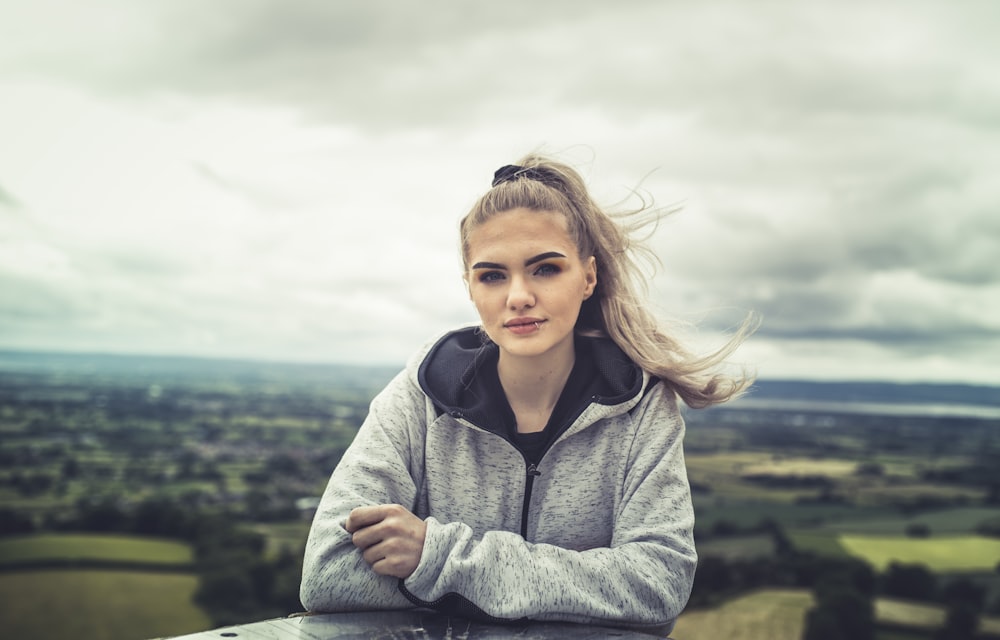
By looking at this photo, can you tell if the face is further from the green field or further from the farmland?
the farmland

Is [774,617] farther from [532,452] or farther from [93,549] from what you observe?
[93,549]

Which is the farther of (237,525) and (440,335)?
(237,525)

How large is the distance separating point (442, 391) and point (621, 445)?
944 millimetres

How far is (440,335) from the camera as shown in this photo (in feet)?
14.1

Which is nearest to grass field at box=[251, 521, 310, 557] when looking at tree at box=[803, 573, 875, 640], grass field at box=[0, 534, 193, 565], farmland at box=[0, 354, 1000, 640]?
farmland at box=[0, 354, 1000, 640]

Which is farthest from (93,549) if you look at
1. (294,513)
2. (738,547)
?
(738,547)

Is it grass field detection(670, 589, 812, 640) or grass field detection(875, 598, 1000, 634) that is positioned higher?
grass field detection(670, 589, 812, 640)

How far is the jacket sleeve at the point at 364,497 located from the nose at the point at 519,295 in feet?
2.44

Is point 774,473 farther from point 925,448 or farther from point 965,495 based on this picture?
point 925,448

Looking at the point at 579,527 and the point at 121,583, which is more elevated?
the point at 579,527

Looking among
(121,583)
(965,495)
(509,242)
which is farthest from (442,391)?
(965,495)

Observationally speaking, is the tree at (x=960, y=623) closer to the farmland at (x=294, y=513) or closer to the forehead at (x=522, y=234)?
the farmland at (x=294, y=513)

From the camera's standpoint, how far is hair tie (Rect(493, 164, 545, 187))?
4.02 meters

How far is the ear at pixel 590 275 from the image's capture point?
13.1ft
